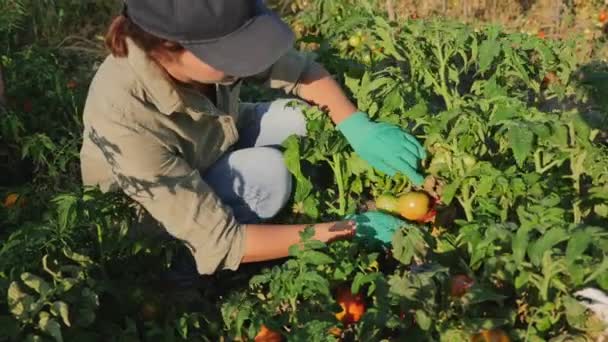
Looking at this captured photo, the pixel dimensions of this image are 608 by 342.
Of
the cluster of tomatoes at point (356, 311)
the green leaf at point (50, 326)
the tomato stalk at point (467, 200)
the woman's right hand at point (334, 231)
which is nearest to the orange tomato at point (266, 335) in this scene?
the cluster of tomatoes at point (356, 311)

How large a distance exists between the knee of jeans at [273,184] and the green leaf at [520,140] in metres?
0.80

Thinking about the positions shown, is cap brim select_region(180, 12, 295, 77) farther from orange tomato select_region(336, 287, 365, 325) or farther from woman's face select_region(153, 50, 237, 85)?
orange tomato select_region(336, 287, 365, 325)

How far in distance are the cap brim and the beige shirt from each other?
203 mm

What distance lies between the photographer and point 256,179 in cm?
233

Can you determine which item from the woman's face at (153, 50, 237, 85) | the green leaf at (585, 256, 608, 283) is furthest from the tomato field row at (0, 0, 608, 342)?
the woman's face at (153, 50, 237, 85)

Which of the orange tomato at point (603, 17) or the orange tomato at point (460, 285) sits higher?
the orange tomato at point (460, 285)

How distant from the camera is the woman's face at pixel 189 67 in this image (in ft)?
6.02

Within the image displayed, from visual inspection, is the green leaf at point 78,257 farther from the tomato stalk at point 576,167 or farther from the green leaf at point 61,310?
the tomato stalk at point 576,167

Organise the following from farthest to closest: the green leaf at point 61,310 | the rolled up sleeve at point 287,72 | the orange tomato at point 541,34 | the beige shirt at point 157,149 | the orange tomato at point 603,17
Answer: the orange tomato at point 603,17, the orange tomato at point 541,34, the rolled up sleeve at point 287,72, the beige shirt at point 157,149, the green leaf at point 61,310

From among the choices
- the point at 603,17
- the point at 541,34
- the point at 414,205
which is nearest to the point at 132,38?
the point at 414,205

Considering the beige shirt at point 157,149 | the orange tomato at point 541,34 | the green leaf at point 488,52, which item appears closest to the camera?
the beige shirt at point 157,149

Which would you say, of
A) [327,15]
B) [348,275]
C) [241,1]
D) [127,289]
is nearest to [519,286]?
[348,275]

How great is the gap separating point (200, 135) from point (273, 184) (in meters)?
0.30

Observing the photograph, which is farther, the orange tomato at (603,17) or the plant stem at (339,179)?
the orange tomato at (603,17)
